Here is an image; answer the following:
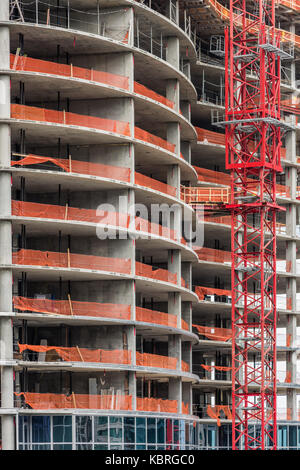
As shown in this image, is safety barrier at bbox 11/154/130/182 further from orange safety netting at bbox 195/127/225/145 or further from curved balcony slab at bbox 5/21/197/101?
orange safety netting at bbox 195/127/225/145

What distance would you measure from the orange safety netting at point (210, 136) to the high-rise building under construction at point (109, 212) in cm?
479

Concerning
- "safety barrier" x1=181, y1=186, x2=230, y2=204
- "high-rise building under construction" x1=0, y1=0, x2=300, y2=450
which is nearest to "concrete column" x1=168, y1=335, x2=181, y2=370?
"high-rise building under construction" x1=0, y1=0, x2=300, y2=450

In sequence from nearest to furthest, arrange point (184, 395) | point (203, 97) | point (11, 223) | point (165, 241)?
point (11, 223) → point (165, 241) → point (184, 395) → point (203, 97)

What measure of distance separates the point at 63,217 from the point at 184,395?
18792 mm

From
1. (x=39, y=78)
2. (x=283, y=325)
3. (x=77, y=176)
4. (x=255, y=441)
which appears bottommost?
(x=255, y=441)

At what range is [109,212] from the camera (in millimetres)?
90062

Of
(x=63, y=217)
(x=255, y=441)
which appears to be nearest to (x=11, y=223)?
(x=63, y=217)

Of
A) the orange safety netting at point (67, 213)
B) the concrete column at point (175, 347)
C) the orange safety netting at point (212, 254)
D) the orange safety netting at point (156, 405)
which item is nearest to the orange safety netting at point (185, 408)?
the orange safety netting at point (156, 405)

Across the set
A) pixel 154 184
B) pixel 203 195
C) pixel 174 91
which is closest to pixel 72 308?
pixel 154 184

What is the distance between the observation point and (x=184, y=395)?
100m

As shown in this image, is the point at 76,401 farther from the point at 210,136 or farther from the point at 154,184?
the point at 210,136

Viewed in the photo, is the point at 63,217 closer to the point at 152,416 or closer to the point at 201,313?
the point at 152,416

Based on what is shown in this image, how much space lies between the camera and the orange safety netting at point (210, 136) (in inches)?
4387

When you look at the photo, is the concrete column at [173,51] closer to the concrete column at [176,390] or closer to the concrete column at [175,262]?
the concrete column at [175,262]
